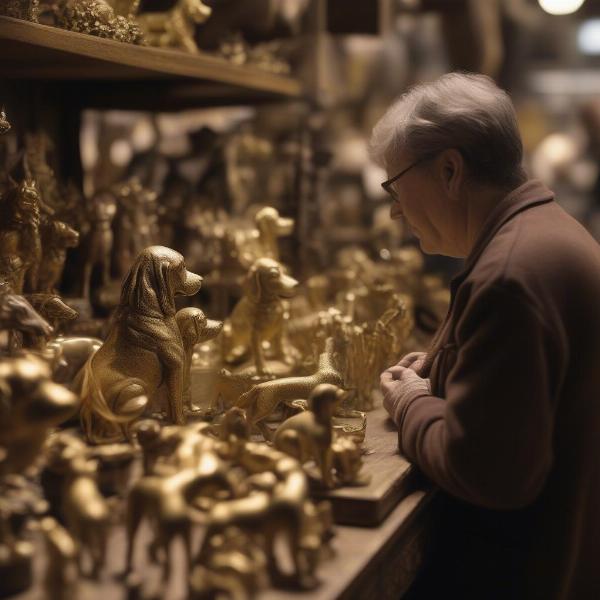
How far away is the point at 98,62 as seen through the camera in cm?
225

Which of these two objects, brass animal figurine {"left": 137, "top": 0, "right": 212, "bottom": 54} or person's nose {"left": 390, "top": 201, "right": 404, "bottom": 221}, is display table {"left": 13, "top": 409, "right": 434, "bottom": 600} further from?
brass animal figurine {"left": 137, "top": 0, "right": 212, "bottom": 54}

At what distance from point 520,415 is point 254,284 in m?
0.94

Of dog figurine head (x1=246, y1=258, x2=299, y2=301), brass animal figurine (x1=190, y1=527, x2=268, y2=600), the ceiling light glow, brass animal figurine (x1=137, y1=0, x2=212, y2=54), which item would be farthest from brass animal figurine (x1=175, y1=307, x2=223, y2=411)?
the ceiling light glow

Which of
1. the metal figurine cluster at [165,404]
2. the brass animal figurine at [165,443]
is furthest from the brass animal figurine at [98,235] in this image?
the brass animal figurine at [165,443]

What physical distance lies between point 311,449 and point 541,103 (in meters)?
6.03

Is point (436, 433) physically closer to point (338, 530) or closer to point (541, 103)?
point (338, 530)

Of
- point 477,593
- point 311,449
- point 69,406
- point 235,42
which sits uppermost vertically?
point 235,42

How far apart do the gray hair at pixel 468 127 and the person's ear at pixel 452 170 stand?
1cm

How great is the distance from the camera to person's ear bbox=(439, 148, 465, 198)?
1830 millimetres

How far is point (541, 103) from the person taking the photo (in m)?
7.19

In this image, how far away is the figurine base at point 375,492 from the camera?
160 cm

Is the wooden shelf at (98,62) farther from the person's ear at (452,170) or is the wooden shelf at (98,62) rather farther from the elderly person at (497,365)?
the person's ear at (452,170)

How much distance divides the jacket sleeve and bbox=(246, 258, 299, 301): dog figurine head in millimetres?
746

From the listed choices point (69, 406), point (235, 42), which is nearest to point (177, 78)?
point (235, 42)
